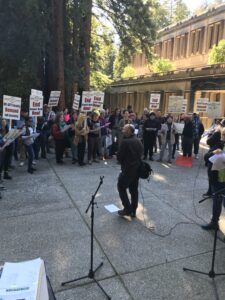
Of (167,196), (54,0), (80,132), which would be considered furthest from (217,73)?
(167,196)

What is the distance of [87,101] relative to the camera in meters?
11.4

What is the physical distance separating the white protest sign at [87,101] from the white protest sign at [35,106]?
184cm

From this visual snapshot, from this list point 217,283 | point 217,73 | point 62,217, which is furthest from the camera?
point 217,73

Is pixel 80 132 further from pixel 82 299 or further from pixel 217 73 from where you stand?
pixel 217 73

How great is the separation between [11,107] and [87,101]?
10.8 ft

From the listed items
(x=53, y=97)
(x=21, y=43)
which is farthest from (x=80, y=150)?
(x=21, y=43)

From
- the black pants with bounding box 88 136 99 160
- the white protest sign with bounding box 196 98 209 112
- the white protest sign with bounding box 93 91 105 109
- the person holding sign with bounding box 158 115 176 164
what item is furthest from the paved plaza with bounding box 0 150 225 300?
the white protest sign with bounding box 196 98 209 112

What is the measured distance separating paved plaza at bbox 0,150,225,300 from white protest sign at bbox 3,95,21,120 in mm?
1926

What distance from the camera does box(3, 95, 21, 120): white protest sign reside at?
28.6 ft

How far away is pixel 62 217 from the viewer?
586 cm

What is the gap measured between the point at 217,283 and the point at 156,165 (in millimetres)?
6540

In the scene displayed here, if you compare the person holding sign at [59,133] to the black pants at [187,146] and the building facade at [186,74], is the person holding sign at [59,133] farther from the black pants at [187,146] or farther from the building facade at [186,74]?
the building facade at [186,74]

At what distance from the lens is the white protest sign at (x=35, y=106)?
9.73 m

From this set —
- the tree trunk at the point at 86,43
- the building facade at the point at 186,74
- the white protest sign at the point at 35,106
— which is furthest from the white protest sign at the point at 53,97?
the building facade at the point at 186,74
